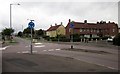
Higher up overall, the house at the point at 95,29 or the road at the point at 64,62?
the house at the point at 95,29

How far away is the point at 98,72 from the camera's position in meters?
11.2

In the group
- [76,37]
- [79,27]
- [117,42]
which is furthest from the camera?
[79,27]

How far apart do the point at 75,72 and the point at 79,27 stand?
→ 287 feet

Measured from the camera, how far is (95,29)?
4097 inches

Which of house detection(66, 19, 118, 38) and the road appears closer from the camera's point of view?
the road

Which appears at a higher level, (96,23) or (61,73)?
(96,23)

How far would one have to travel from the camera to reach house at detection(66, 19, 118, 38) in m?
99.4

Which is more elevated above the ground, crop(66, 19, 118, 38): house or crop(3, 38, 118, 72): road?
crop(66, 19, 118, 38): house

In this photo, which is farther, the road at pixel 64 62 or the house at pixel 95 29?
the house at pixel 95 29

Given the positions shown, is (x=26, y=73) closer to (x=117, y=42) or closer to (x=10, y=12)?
(x=117, y=42)

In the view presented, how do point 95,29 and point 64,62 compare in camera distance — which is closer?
point 64,62

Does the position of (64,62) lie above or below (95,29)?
below

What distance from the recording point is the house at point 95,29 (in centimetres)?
9938

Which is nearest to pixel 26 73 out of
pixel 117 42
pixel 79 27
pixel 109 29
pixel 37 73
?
pixel 37 73
